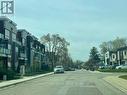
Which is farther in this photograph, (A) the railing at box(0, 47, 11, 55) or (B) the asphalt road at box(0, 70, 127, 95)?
(A) the railing at box(0, 47, 11, 55)

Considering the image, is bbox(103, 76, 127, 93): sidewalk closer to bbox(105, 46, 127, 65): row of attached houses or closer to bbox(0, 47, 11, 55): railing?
bbox(0, 47, 11, 55): railing

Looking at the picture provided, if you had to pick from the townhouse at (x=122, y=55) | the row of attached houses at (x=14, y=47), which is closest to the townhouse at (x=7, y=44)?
the row of attached houses at (x=14, y=47)

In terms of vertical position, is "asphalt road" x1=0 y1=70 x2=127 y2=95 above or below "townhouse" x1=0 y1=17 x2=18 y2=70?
below

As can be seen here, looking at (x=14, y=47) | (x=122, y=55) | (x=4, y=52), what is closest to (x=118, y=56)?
(x=122, y=55)

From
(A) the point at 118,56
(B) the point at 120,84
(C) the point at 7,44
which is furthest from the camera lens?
(A) the point at 118,56

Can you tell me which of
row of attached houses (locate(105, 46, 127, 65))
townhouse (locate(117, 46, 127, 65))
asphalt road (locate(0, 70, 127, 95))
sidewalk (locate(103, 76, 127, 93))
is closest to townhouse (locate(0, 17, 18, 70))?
sidewalk (locate(103, 76, 127, 93))

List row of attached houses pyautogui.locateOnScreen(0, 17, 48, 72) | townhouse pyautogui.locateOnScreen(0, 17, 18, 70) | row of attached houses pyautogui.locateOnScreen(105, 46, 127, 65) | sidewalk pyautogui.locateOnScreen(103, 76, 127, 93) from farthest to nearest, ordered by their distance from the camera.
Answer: row of attached houses pyautogui.locateOnScreen(105, 46, 127, 65)
row of attached houses pyautogui.locateOnScreen(0, 17, 48, 72)
townhouse pyautogui.locateOnScreen(0, 17, 18, 70)
sidewalk pyautogui.locateOnScreen(103, 76, 127, 93)

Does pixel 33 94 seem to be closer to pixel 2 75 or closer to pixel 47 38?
pixel 2 75

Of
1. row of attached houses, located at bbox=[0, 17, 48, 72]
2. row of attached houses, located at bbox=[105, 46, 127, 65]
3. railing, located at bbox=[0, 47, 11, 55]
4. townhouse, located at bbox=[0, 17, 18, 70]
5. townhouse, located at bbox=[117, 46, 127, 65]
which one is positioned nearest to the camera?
railing, located at bbox=[0, 47, 11, 55]

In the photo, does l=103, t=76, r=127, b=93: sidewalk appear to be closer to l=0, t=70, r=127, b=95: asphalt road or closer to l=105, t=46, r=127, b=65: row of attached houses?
l=0, t=70, r=127, b=95: asphalt road

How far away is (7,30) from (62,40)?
176ft

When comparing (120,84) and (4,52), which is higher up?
(4,52)

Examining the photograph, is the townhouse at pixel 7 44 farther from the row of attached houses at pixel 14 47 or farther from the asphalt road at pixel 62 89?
the asphalt road at pixel 62 89

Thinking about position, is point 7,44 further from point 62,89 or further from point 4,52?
point 62,89
